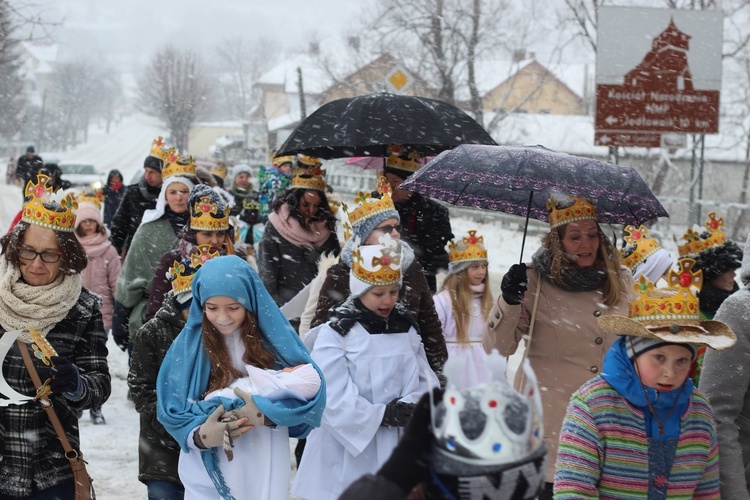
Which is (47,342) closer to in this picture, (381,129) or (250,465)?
(250,465)

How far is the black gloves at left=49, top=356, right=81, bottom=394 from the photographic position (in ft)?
14.0

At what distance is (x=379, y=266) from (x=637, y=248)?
3.08 metres

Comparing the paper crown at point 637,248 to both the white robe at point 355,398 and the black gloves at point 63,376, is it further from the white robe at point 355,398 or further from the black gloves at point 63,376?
the black gloves at point 63,376

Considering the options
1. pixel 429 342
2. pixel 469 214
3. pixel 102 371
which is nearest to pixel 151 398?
pixel 102 371

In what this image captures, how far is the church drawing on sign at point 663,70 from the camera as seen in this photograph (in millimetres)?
13258

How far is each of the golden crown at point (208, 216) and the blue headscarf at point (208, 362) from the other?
228 cm

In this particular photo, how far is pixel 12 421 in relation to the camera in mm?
4402

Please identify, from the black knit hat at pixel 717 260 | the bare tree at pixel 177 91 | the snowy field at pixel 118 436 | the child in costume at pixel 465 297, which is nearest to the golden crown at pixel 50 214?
the snowy field at pixel 118 436

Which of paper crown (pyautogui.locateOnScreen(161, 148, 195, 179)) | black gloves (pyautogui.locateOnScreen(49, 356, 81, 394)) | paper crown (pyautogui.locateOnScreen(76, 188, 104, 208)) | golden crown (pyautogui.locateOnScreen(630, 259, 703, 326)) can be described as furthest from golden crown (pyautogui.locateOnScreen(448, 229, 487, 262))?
golden crown (pyautogui.locateOnScreen(630, 259, 703, 326))

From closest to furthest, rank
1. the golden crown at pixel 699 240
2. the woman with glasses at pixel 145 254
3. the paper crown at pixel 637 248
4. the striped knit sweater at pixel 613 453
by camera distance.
A: the striped knit sweater at pixel 613 453
the golden crown at pixel 699 240
the paper crown at pixel 637 248
the woman with glasses at pixel 145 254

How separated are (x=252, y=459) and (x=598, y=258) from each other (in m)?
Answer: 2.01

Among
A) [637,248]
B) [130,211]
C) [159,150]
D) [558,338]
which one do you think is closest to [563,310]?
[558,338]

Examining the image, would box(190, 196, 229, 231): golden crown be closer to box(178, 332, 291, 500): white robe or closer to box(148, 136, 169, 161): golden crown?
box(178, 332, 291, 500): white robe

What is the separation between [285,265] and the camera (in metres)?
7.93
